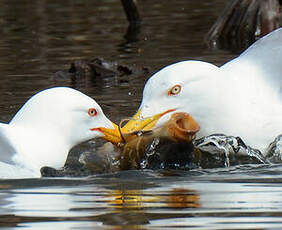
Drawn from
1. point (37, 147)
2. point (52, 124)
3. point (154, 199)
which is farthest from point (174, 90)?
point (154, 199)

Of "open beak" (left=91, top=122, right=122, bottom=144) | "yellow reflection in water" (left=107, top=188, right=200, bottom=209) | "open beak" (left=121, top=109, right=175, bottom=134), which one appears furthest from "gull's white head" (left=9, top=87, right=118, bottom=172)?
"yellow reflection in water" (left=107, top=188, right=200, bottom=209)

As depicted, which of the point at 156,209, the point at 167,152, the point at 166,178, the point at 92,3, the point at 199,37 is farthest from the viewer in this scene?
the point at 92,3

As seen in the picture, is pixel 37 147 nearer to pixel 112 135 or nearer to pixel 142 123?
pixel 112 135

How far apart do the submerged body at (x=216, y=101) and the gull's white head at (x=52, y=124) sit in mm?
458

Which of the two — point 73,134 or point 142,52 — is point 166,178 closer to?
point 73,134

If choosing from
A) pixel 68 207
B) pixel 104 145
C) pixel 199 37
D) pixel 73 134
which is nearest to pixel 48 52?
pixel 199 37

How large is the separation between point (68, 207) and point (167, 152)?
69.3 inches

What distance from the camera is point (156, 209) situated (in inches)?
236

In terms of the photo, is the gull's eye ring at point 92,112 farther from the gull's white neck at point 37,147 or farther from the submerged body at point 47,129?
the gull's white neck at point 37,147

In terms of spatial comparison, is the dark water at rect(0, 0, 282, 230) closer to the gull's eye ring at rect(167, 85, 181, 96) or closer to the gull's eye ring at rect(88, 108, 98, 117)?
the gull's eye ring at rect(88, 108, 98, 117)

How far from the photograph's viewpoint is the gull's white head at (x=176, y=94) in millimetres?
7902

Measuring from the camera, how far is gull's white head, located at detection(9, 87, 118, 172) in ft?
24.0

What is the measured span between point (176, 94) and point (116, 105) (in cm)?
217

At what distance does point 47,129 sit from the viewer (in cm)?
744
